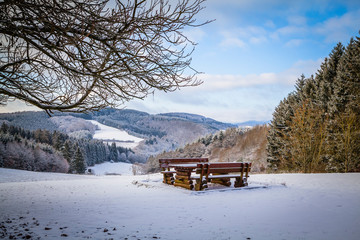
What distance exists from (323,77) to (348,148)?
8719 millimetres

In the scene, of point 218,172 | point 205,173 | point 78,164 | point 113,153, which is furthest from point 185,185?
point 113,153

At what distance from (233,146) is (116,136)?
127929mm

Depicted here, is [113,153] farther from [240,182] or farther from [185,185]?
[240,182]

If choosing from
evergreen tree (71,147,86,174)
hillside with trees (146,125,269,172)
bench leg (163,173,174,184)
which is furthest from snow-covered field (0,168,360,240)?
evergreen tree (71,147,86,174)

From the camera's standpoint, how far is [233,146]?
1639 inches

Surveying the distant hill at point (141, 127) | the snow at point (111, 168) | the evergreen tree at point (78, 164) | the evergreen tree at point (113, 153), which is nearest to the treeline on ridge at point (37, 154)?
the evergreen tree at point (78, 164)

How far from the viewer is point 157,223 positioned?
15.7 ft

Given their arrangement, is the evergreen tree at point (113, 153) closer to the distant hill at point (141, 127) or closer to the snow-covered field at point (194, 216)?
the distant hill at point (141, 127)

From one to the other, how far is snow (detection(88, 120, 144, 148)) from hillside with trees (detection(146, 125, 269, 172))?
9712 cm

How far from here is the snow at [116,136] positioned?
146 m

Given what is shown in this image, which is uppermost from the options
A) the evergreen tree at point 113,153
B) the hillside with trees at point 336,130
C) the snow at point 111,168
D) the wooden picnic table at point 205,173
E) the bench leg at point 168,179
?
the hillside with trees at point 336,130

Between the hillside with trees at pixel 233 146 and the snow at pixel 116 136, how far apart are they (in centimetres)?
9712

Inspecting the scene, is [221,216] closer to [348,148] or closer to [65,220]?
[65,220]

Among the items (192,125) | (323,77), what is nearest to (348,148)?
(323,77)
